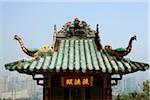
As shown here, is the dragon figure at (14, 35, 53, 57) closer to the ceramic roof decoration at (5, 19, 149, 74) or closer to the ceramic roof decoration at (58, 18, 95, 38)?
the ceramic roof decoration at (5, 19, 149, 74)

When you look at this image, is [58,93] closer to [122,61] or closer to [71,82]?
[71,82]

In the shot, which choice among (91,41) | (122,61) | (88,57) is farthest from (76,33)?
A: (122,61)

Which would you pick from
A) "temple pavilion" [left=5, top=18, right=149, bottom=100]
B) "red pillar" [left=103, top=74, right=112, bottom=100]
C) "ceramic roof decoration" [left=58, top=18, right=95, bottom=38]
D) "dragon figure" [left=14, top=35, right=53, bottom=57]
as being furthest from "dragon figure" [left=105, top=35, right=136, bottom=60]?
"dragon figure" [left=14, top=35, right=53, bottom=57]

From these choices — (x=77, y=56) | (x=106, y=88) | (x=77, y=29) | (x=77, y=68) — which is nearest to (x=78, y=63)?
(x=77, y=68)

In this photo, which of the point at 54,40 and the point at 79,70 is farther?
the point at 54,40

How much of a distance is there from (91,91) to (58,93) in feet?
2.81

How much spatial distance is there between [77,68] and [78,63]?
1.10 ft

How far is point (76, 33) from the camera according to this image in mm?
9188

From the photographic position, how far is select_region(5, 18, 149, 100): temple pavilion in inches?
297

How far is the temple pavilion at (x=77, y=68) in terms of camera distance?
7.54 meters

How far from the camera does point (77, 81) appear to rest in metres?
8.18

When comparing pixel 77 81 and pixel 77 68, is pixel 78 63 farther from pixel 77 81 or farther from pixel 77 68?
pixel 77 81

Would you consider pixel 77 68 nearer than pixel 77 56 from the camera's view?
Yes

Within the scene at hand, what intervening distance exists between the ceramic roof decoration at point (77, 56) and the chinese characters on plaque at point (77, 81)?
19.5 inches
